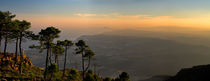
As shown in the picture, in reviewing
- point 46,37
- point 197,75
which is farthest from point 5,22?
point 197,75

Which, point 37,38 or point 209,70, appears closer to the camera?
point 37,38

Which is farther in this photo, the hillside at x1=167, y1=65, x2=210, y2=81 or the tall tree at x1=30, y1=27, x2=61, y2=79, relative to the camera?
the hillside at x1=167, y1=65, x2=210, y2=81

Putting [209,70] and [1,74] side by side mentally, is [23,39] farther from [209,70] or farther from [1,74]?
[209,70]

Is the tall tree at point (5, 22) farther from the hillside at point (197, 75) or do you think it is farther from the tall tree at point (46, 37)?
the hillside at point (197, 75)

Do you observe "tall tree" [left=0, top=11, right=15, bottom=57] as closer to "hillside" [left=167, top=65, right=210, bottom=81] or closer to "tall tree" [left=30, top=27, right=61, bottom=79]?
"tall tree" [left=30, top=27, right=61, bottom=79]

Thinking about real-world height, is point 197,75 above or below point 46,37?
below

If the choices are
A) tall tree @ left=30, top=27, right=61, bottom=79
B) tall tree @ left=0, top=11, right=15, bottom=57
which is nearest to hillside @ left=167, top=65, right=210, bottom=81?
tall tree @ left=30, top=27, right=61, bottom=79

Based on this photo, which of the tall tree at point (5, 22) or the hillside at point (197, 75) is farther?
the hillside at point (197, 75)

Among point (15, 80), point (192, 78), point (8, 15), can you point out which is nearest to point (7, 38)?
point (8, 15)

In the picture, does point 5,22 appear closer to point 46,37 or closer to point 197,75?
point 46,37

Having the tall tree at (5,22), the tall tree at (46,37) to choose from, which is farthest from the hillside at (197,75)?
the tall tree at (5,22)

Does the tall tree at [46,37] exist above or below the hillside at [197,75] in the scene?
above
